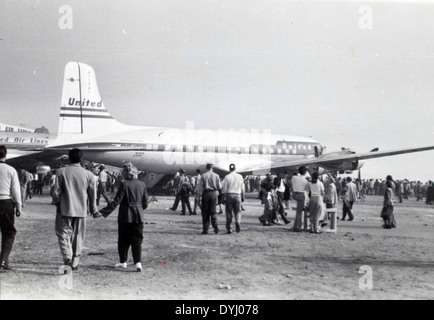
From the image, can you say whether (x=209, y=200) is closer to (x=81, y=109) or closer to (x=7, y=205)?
(x=7, y=205)

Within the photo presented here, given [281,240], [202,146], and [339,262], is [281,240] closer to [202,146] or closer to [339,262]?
[339,262]

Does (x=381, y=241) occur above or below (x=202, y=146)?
below

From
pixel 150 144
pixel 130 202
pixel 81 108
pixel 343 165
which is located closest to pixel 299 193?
pixel 130 202

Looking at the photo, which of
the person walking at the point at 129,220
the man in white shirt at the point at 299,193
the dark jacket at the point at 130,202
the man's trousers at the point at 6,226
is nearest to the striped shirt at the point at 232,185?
the man in white shirt at the point at 299,193

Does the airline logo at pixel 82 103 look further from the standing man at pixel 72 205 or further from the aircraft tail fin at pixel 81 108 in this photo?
the standing man at pixel 72 205

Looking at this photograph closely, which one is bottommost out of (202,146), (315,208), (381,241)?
(381,241)

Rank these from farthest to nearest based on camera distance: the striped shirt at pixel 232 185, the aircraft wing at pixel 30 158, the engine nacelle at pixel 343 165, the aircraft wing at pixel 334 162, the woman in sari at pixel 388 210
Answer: the aircraft wing at pixel 30 158 < the engine nacelle at pixel 343 165 < the aircraft wing at pixel 334 162 < the woman in sari at pixel 388 210 < the striped shirt at pixel 232 185

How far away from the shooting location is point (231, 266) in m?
7.64

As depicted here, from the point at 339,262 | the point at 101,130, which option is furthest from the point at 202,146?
the point at 339,262

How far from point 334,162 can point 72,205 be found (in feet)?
68.3

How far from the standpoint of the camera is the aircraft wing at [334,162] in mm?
24544
